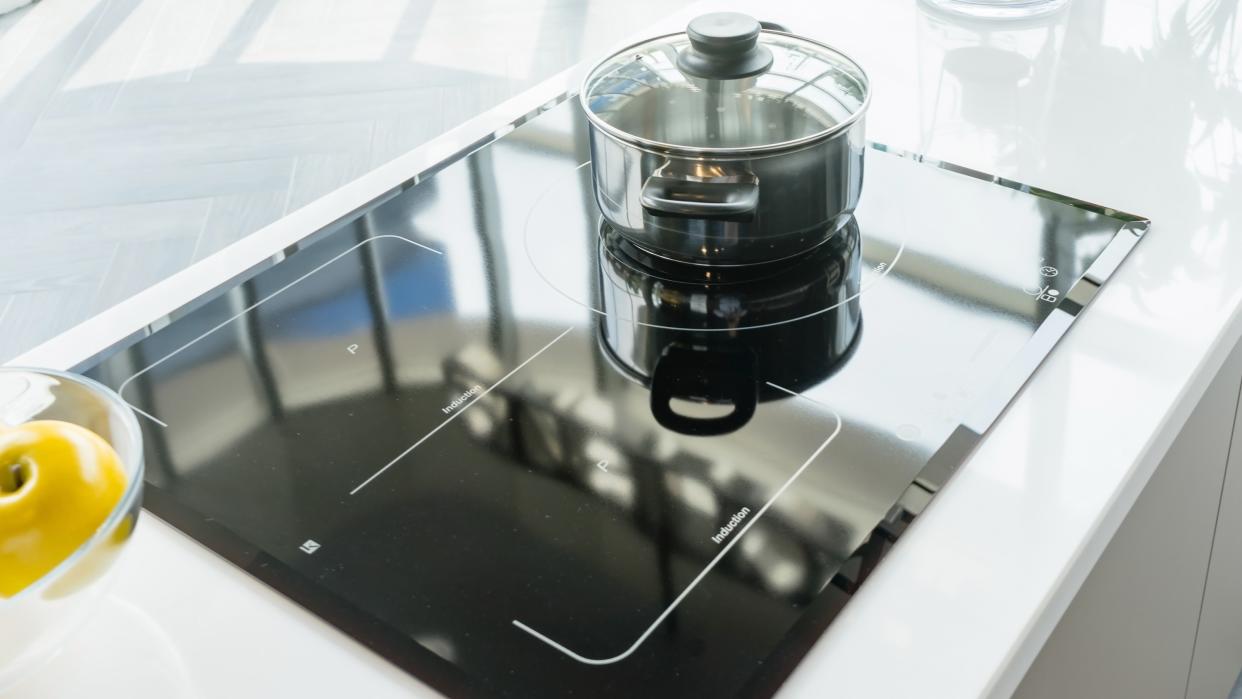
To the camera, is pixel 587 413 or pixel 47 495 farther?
pixel 587 413

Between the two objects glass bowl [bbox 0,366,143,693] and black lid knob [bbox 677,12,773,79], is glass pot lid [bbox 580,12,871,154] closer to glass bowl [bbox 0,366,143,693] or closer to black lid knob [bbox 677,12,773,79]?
black lid knob [bbox 677,12,773,79]

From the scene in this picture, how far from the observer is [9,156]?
9.83 feet

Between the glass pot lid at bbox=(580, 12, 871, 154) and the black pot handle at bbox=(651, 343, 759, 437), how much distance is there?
18 cm

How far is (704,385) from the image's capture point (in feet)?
2.41

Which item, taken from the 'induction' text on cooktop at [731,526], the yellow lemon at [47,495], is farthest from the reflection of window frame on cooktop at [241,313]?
the 'induction' text on cooktop at [731,526]

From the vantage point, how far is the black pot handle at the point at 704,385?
27.6 inches

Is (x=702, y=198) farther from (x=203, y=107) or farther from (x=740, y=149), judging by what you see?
(x=203, y=107)

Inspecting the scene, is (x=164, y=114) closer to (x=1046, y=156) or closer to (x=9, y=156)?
(x=9, y=156)

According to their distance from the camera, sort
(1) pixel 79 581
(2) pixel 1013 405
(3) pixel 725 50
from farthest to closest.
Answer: (3) pixel 725 50 → (2) pixel 1013 405 → (1) pixel 79 581

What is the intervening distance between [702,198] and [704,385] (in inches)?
5.1

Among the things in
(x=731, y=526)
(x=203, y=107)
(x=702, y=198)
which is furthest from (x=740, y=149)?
(x=203, y=107)

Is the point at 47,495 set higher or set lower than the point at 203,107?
higher

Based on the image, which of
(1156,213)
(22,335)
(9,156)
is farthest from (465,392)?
(9,156)

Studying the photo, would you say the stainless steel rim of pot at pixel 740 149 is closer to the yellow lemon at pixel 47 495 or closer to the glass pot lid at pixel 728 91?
the glass pot lid at pixel 728 91
